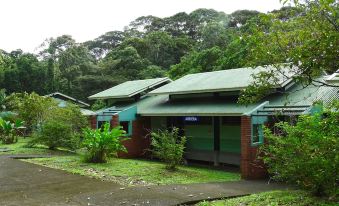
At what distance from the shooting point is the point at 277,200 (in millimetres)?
9117

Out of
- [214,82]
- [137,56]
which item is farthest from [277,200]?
[137,56]

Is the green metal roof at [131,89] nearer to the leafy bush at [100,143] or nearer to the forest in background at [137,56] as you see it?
the forest in background at [137,56]

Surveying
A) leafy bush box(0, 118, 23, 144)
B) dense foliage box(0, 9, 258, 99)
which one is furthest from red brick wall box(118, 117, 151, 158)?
dense foliage box(0, 9, 258, 99)

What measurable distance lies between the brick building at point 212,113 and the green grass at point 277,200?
10.8ft

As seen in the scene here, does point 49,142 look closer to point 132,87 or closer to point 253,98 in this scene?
point 132,87

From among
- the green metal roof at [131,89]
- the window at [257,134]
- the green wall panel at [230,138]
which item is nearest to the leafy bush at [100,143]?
the green wall panel at [230,138]

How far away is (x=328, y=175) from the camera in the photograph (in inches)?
295

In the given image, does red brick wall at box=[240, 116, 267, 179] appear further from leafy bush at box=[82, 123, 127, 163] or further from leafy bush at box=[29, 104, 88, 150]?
leafy bush at box=[29, 104, 88, 150]

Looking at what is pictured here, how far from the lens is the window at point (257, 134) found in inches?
544

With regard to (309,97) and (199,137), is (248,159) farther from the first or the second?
(199,137)

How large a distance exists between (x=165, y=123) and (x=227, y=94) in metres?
4.51

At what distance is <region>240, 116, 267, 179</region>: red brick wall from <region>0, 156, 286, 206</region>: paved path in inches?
26.2

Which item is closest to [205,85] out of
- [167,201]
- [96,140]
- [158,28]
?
[96,140]

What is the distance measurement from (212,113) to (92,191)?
673 cm
